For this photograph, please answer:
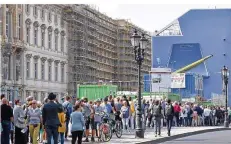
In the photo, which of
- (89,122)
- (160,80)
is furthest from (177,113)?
(160,80)

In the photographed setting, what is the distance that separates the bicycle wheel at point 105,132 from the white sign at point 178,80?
45813mm

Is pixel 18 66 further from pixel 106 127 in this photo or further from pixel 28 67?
pixel 106 127

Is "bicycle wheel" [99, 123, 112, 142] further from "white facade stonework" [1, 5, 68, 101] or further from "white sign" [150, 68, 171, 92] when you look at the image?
"white sign" [150, 68, 171, 92]

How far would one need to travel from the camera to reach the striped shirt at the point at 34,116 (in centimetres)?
2094

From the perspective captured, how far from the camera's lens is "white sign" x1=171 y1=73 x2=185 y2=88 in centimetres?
7091

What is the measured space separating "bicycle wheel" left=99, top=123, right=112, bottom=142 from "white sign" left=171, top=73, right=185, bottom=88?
4581 centimetres

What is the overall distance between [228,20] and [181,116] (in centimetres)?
4902

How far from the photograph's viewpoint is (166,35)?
96188 millimetres

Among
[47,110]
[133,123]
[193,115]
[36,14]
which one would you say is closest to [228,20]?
[36,14]

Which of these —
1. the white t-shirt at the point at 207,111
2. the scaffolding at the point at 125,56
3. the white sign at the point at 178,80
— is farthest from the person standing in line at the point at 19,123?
the scaffolding at the point at 125,56

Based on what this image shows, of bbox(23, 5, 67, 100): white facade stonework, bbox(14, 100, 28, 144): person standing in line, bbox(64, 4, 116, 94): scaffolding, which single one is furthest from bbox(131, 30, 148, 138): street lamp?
bbox(64, 4, 116, 94): scaffolding

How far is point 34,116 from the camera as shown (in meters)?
21.0

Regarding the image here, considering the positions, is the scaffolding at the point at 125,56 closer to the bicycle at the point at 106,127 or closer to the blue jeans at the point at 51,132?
the bicycle at the point at 106,127

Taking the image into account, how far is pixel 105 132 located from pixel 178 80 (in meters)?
47.1
